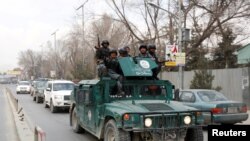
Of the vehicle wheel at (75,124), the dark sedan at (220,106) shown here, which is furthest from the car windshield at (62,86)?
the dark sedan at (220,106)

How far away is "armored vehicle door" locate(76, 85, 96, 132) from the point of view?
426 inches

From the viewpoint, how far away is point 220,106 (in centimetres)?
1388

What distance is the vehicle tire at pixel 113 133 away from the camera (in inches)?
349

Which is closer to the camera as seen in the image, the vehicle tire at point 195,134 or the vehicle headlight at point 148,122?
the vehicle headlight at point 148,122

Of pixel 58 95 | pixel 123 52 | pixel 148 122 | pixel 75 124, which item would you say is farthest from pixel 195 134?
pixel 58 95

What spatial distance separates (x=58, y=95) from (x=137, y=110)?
13837 millimetres

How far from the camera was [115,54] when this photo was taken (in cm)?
1061

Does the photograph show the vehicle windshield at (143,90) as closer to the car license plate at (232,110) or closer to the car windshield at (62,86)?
the car license plate at (232,110)

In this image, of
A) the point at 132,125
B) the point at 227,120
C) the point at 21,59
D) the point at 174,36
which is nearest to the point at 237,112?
the point at 227,120

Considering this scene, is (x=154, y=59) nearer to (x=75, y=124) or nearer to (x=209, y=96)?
(x=75, y=124)

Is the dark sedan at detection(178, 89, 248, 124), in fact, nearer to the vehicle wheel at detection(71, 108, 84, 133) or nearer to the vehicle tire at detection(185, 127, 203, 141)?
the vehicle wheel at detection(71, 108, 84, 133)

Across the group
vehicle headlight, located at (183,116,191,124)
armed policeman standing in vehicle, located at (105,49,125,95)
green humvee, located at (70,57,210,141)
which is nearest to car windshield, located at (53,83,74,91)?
green humvee, located at (70,57,210,141)

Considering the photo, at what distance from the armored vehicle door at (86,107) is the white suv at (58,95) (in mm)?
9305

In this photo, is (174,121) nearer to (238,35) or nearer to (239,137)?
(239,137)
